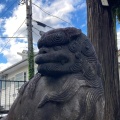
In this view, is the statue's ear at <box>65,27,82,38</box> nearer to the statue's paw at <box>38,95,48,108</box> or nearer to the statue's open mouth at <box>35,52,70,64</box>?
the statue's open mouth at <box>35,52,70,64</box>

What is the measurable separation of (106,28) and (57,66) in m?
3.15

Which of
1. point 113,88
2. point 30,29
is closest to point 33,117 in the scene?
point 113,88

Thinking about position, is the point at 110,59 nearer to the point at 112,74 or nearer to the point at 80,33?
the point at 112,74

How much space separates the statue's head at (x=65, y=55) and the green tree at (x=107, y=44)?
2.63m

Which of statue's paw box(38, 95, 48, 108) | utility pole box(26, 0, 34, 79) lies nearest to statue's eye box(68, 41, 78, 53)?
statue's paw box(38, 95, 48, 108)

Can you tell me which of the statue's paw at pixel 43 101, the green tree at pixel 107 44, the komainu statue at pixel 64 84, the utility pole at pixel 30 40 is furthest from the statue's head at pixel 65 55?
Result: the utility pole at pixel 30 40

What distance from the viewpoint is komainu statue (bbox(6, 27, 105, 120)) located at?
1.82 m

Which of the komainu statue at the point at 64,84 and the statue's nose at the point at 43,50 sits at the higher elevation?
the statue's nose at the point at 43,50

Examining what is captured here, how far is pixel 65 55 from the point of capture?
74.5 inches

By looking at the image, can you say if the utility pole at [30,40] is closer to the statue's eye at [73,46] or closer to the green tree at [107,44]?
the green tree at [107,44]

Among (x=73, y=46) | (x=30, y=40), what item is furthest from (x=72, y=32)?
(x=30, y=40)

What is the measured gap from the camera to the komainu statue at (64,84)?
1.82 m

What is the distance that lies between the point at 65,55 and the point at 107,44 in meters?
2.97

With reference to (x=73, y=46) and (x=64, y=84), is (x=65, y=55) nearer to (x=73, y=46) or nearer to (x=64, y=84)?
(x=73, y=46)
